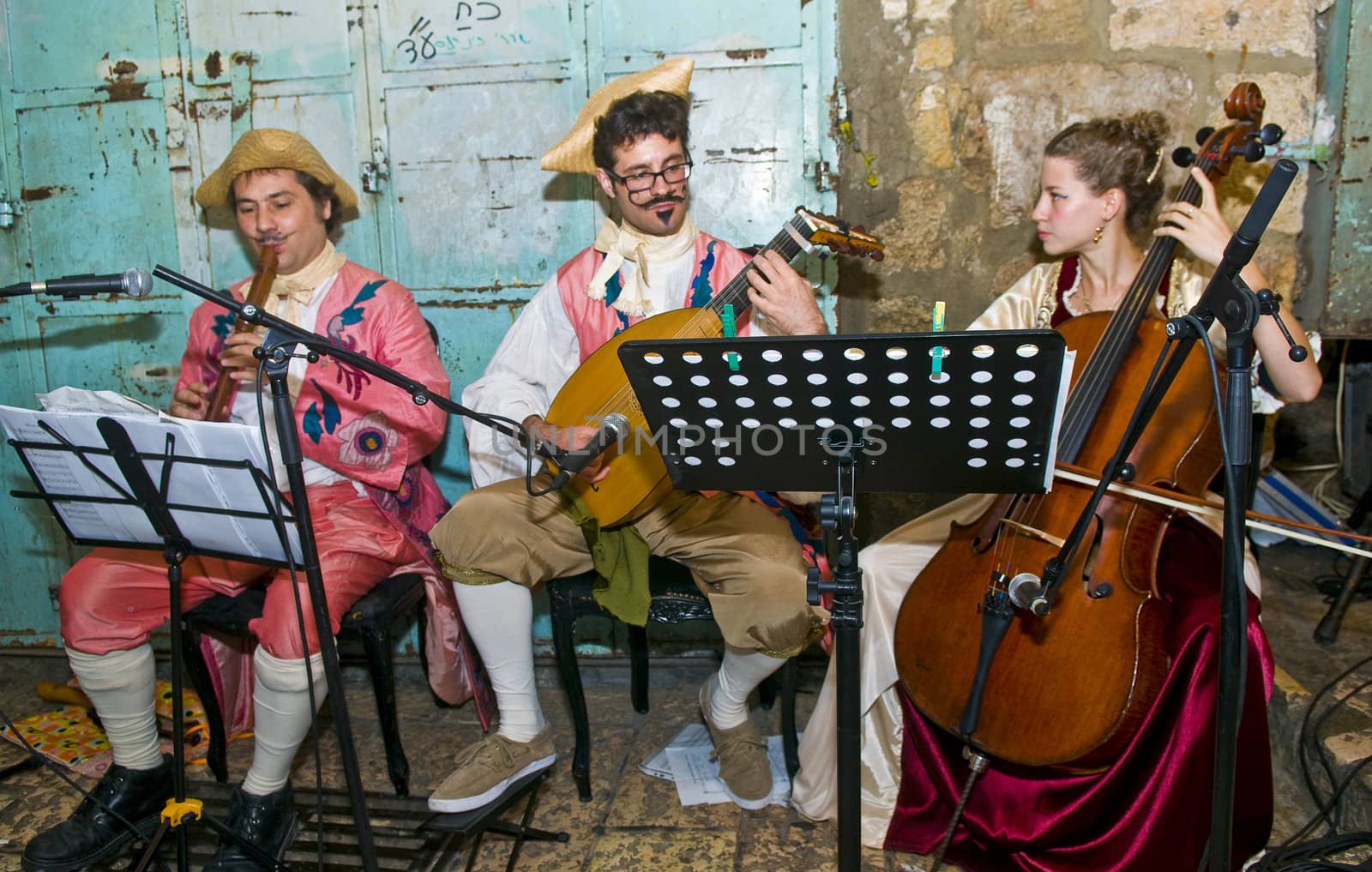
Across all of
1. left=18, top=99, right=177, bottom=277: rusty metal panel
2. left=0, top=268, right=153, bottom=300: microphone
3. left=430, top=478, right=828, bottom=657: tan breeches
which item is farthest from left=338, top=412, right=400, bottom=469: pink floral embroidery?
left=18, top=99, right=177, bottom=277: rusty metal panel

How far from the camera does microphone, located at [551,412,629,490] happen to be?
2.30m

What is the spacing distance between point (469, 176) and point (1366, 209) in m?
2.52

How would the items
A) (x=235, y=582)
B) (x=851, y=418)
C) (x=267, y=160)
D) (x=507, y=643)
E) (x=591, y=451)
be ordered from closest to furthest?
1. (x=851, y=418)
2. (x=591, y=451)
3. (x=507, y=643)
4. (x=235, y=582)
5. (x=267, y=160)

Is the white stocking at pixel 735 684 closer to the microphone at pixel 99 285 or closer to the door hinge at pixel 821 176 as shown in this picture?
the door hinge at pixel 821 176

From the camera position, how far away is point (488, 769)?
252cm

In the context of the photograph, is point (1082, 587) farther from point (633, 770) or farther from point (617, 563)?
point (633, 770)

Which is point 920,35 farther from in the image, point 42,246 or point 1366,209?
point 42,246

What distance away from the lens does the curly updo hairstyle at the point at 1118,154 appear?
242cm

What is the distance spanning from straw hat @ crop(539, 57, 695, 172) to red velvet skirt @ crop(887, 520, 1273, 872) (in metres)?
1.64

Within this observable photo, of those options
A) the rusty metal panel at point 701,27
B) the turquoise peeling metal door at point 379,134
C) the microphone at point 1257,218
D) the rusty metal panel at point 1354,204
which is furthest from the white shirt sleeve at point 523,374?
the rusty metal panel at point 1354,204

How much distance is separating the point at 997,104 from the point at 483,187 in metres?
1.52

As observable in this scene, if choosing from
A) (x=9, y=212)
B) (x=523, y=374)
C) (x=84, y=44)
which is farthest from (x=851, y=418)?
(x=9, y=212)

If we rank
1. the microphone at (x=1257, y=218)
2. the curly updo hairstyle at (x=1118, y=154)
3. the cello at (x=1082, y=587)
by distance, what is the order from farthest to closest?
the curly updo hairstyle at (x=1118, y=154) < the cello at (x=1082, y=587) < the microphone at (x=1257, y=218)

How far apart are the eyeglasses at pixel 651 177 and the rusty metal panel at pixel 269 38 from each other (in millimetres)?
1073
